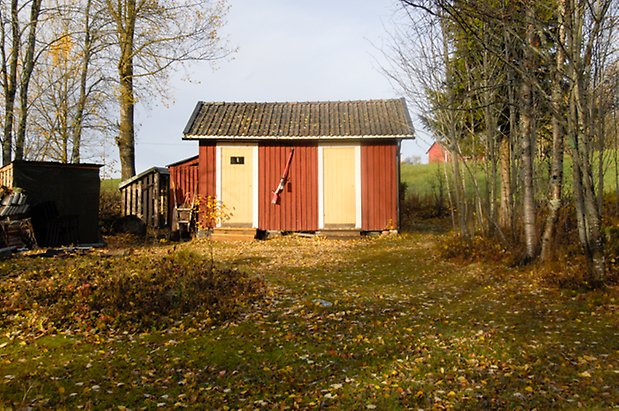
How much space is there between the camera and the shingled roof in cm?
1590

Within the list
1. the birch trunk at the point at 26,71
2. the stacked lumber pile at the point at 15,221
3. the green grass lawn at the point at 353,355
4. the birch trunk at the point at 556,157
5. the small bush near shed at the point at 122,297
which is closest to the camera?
the green grass lawn at the point at 353,355

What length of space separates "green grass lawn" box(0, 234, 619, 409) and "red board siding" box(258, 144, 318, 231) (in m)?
7.43

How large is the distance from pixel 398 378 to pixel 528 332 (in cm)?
Answer: 217

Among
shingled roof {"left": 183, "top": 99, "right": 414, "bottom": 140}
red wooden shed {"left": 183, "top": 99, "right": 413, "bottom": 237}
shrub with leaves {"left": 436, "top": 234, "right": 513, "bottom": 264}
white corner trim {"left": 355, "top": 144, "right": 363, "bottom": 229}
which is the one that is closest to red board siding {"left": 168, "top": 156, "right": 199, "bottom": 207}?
red wooden shed {"left": 183, "top": 99, "right": 413, "bottom": 237}

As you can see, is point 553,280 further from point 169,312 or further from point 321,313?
point 169,312

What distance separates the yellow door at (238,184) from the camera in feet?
53.1

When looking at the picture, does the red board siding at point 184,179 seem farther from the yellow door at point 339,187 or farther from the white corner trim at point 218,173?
the yellow door at point 339,187

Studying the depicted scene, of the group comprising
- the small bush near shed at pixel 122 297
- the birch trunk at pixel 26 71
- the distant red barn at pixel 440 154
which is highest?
the birch trunk at pixel 26 71

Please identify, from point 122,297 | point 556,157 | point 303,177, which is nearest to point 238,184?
point 303,177

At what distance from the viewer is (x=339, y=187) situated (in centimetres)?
1612

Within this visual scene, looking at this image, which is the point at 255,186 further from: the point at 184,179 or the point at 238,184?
the point at 184,179

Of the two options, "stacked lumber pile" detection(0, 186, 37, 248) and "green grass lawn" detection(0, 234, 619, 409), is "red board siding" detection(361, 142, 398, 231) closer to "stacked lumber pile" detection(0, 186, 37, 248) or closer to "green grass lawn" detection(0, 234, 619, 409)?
"green grass lawn" detection(0, 234, 619, 409)

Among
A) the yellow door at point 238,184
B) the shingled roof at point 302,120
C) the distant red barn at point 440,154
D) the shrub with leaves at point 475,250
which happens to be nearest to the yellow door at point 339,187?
the shingled roof at point 302,120

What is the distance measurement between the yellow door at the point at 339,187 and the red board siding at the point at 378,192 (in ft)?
1.24
